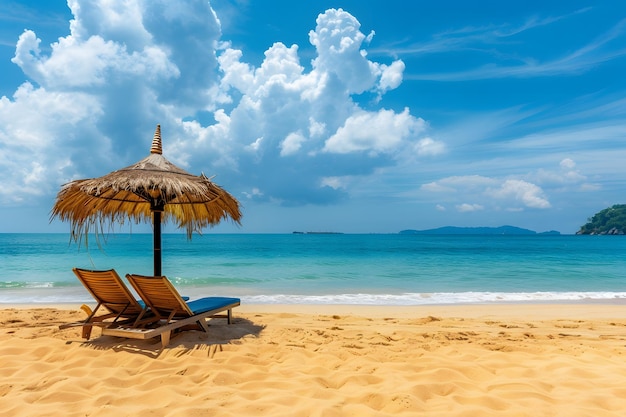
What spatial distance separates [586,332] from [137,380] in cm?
604

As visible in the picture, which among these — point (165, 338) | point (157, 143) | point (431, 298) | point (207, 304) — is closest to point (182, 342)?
point (165, 338)

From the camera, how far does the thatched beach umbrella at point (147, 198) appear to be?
4.82m

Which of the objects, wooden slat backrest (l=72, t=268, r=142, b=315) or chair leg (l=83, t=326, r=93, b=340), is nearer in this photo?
wooden slat backrest (l=72, t=268, r=142, b=315)

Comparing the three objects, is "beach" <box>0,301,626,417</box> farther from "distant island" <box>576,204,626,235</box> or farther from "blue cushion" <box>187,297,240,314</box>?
"distant island" <box>576,204,626,235</box>

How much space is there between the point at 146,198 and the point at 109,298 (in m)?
1.39

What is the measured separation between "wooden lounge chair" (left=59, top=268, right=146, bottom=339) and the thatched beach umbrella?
2.25ft

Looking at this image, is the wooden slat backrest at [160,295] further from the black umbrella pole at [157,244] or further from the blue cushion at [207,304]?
the black umbrella pole at [157,244]

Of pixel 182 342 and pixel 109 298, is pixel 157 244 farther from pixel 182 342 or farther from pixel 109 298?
pixel 182 342

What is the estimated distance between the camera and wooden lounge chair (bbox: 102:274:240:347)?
4.18 meters

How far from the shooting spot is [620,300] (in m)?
9.88

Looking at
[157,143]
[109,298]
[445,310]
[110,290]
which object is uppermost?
[157,143]

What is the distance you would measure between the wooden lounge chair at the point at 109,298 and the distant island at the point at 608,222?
12326 cm

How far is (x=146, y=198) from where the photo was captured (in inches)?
208

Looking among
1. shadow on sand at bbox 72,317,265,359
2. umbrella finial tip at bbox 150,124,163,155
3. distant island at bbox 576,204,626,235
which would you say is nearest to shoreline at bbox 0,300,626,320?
shadow on sand at bbox 72,317,265,359
